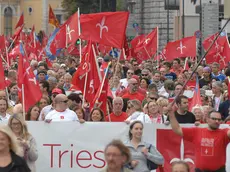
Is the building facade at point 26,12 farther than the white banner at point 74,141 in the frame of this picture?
Yes

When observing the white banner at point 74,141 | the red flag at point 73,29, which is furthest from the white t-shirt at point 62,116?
the red flag at point 73,29

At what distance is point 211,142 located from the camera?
38.4 feet

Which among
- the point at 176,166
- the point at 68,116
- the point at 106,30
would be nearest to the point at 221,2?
the point at 106,30

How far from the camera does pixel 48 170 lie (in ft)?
44.4

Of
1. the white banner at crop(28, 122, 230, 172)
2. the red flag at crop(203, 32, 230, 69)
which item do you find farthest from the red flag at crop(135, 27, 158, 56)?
the white banner at crop(28, 122, 230, 172)

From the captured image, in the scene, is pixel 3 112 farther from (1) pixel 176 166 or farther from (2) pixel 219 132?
(1) pixel 176 166

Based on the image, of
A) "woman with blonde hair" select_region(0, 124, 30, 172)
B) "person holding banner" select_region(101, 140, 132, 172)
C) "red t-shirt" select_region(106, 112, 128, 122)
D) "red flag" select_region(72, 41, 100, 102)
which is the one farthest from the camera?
"red flag" select_region(72, 41, 100, 102)

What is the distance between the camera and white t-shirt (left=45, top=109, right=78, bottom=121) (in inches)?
556

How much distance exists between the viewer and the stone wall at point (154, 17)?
219ft

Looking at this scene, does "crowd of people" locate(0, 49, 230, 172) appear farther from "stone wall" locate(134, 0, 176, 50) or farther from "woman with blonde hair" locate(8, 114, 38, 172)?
"stone wall" locate(134, 0, 176, 50)

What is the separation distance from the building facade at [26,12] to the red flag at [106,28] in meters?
90.6

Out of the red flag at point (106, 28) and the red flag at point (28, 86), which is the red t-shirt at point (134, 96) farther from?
the red flag at point (28, 86)

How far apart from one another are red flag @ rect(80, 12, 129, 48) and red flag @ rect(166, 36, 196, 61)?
351 inches

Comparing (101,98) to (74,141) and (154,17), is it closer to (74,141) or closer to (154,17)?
(74,141)
